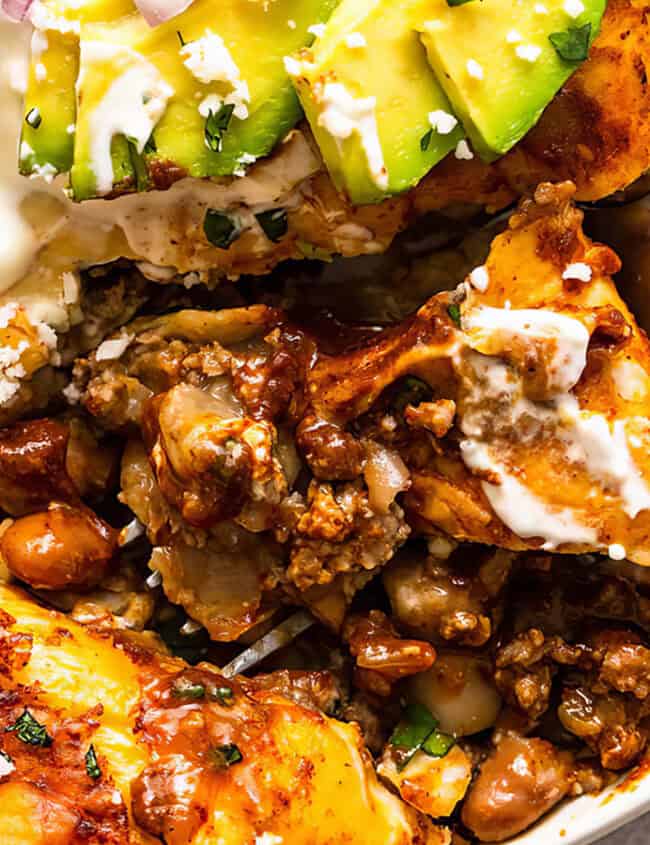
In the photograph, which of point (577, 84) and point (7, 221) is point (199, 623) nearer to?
point (7, 221)

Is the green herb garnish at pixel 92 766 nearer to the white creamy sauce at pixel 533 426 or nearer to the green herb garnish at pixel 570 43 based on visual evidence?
the white creamy sauce at pixel 533 426

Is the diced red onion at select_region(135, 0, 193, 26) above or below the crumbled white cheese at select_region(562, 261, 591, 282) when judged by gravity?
above

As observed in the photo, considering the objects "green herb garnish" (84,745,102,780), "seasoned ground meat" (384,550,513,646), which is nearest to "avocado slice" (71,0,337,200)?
"seasoned ground meat" (384,550,513,646)

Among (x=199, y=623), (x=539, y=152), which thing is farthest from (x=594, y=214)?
(x=199, y=623)

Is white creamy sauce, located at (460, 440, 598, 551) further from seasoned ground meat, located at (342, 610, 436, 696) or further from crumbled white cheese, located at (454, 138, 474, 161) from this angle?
crumbled white cheese, located at (454, 138, 474, 161)

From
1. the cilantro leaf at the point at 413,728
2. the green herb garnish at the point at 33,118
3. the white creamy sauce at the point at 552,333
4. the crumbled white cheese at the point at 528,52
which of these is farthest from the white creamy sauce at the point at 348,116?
the cilantro leaf at the point at 413,728
